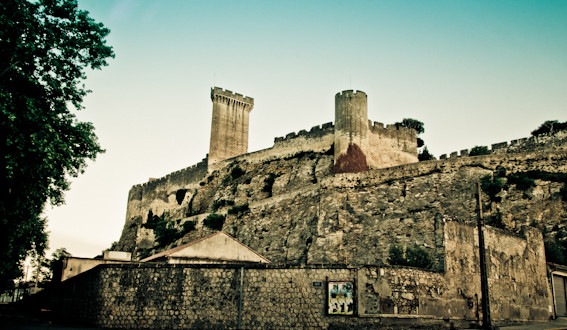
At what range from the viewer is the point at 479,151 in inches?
1588

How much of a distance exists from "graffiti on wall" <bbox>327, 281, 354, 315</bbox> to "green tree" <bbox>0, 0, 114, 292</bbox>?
10.6 m

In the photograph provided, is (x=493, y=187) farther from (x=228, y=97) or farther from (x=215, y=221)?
(x=228, y=97)

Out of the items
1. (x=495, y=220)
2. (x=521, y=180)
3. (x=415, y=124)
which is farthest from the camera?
(x=415, y=124)

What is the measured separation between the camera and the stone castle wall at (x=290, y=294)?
16.7 m

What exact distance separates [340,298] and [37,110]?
40.5ft

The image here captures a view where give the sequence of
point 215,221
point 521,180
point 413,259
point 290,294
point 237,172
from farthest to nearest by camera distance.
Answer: point 237,172 → point 215,221 → point 521,180 → point 413,259 → point 290,294

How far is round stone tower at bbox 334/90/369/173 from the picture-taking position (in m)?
41.0

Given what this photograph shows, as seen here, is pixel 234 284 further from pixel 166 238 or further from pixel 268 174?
pixel 166 238

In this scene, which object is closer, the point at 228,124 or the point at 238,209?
the point at 238,209

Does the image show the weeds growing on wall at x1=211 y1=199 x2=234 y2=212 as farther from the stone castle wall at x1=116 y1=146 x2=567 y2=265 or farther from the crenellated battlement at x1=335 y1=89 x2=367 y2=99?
the crenellated battlement at x1=335 y1=89 x2=367 y2=99

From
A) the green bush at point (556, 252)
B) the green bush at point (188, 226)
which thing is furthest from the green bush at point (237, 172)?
the green bush at point (556, 252)

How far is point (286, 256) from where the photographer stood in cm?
3634

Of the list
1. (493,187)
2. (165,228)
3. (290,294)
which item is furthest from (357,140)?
(165,228)

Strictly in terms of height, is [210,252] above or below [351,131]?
below
